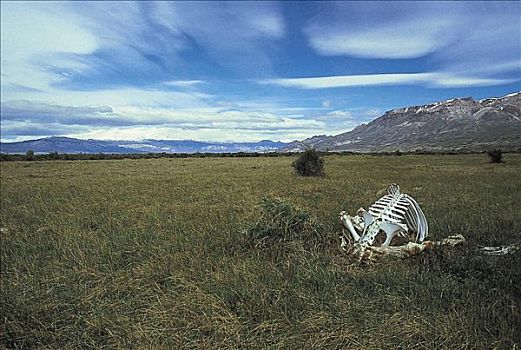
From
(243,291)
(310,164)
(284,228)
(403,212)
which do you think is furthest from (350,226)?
(310,164)

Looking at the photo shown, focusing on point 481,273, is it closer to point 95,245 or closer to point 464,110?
point 95,245

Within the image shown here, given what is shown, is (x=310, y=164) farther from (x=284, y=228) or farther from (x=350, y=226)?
(x=350, y=226)

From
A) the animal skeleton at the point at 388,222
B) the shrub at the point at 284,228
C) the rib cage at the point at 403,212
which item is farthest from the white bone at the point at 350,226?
the shrub at the point at 284,228

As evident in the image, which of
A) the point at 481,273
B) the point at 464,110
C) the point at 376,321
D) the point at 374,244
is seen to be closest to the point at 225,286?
the point at 376,321

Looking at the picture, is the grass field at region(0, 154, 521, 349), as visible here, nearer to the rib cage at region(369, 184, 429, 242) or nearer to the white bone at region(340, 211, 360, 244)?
the white bone at region(340, 211, 360, 244)

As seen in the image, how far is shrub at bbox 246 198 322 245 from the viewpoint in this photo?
7047 mm

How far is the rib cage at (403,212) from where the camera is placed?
684 cm

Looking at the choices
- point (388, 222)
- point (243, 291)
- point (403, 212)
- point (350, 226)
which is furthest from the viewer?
point (403, 212)

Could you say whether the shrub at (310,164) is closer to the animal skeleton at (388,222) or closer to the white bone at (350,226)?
the animal skeleton at (388,222)

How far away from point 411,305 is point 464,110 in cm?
953

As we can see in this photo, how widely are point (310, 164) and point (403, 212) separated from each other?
19.1 m

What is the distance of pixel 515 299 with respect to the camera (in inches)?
181

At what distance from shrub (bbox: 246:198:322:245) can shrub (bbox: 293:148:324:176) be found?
1849cm

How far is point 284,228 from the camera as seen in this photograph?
23.5 ft
